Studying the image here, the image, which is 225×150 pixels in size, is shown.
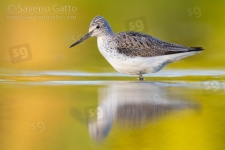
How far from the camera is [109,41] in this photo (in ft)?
34.2

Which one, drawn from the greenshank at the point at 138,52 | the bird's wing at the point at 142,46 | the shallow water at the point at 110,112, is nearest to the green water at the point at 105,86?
the shallow water at the point at 110,112

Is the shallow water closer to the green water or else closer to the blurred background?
the green water

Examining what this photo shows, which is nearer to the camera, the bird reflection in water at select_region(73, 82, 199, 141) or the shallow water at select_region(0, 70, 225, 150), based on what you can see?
the shallow water at select_region(0, 70, 225, 150)

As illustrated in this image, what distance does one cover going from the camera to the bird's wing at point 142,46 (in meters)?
10.1

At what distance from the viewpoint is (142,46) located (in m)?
10.3

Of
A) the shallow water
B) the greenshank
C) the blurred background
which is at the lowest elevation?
the shallow water

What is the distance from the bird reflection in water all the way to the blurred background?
394 centimetres

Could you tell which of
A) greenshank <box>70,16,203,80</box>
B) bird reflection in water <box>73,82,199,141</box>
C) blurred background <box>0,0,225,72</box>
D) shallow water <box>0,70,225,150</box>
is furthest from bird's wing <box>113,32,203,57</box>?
blurred background <box>0,0,225,72</box>

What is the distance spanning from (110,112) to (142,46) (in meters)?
→ 3.31

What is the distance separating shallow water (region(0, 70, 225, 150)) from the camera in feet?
19.6

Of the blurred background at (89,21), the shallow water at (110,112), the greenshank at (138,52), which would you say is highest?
the blurred background at (89,21)

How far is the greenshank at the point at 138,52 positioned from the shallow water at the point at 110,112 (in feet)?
0.91

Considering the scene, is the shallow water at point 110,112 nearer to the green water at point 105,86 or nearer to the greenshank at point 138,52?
the green water at point 105,86

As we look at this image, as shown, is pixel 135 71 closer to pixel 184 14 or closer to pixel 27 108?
pixel 27 108
